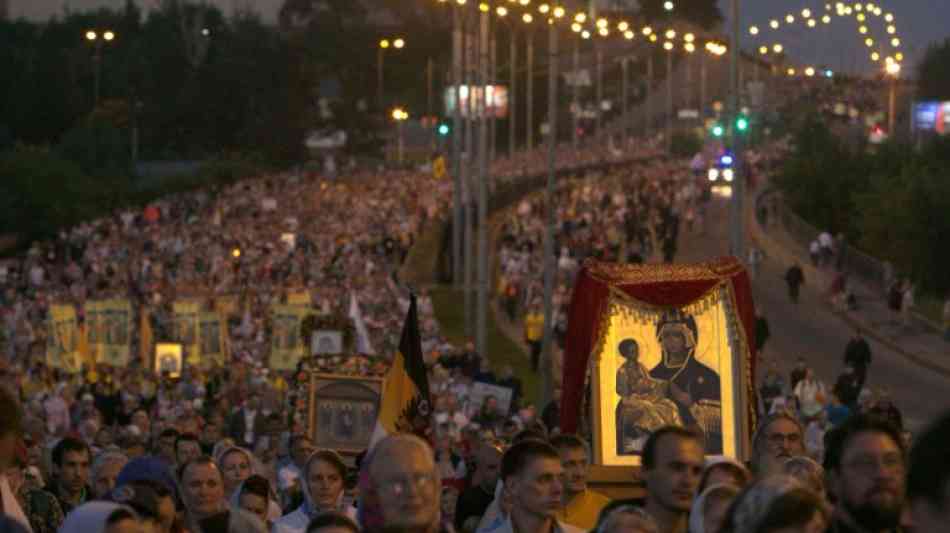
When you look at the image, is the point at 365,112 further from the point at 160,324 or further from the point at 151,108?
the point at 160,324

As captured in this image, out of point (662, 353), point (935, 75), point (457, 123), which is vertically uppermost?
point (935, 75)

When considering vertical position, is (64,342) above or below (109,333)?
below

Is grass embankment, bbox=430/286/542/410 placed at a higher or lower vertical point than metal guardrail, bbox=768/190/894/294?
lower

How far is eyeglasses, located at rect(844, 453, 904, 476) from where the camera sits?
667 centimetres

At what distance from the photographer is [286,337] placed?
34.1 meters

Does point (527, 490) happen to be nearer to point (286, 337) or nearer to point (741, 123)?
point (286, 337)

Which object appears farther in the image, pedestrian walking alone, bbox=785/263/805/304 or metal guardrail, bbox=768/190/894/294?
metal guardrail, bbox=768/190/894/294

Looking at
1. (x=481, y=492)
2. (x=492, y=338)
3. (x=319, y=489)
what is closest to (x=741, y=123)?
(x=492, y=338)

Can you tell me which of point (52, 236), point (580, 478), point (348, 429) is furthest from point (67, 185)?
point (580, 478)

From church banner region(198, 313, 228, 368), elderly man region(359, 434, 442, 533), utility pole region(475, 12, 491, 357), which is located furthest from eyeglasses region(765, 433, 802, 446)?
utility pole region(475, 12, 491, 357)

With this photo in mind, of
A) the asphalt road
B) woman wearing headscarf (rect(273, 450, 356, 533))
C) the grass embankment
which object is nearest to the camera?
woman wearing headscarf (rect(273, 450, 356, 533))

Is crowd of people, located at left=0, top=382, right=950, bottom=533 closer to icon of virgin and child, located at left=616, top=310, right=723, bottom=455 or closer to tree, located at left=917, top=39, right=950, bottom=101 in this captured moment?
icon of virgin and child, located at left=616, top=310, right=723, bottom=455

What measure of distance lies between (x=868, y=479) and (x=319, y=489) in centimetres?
433

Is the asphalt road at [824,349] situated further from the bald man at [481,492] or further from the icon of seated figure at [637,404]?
the bald man at [481,492]
